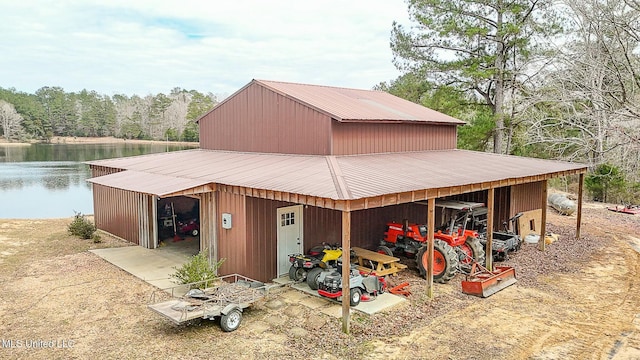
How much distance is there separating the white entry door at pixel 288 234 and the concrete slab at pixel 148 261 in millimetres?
2221

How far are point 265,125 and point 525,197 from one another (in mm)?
8162

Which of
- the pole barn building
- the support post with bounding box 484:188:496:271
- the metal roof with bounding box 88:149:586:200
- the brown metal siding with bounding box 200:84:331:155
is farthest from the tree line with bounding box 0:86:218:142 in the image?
the support post with bounding box 484:188:496:271

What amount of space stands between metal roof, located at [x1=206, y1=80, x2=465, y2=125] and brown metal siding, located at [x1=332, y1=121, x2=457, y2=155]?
0.73 feet

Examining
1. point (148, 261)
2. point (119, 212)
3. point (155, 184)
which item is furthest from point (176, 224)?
point (155, 184)

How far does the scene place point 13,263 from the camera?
34.4 feet

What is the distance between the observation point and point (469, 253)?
998 cm

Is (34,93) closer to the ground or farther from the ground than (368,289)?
farther from the ground

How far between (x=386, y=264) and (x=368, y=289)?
182 cm

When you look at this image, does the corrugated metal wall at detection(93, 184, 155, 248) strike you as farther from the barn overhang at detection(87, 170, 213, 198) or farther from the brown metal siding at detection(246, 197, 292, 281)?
the brown metal siding at detection(246, 197, 292, 281)

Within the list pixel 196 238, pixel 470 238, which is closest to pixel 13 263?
pixel 196 238

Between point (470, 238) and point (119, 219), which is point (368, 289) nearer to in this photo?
point (470, 238)

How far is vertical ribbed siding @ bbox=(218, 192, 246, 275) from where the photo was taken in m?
8.80

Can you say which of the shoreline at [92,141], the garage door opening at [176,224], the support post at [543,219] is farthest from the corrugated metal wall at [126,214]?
the shoreline at [92,141]

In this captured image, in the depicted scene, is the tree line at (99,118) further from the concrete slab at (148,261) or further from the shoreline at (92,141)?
the concrete slab at (148,261)
